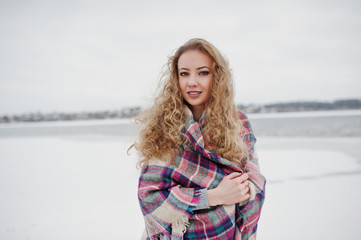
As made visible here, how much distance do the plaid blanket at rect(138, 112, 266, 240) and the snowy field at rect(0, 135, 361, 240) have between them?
0.43 m

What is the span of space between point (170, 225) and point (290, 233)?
1954mm

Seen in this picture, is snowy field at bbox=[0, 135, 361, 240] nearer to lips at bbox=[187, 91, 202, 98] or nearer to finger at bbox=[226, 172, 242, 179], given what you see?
lips at bbox=[187, 91, 202, 98]

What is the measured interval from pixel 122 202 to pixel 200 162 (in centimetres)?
273

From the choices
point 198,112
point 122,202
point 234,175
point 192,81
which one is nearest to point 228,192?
→ point 234,175

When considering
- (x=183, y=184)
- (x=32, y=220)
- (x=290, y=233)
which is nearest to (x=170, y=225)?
(x=183, y=184)

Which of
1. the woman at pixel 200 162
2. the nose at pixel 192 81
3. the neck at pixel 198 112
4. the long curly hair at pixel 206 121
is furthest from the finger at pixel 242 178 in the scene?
the nose at pixel 192 81

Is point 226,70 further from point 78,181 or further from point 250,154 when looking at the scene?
point 78,181

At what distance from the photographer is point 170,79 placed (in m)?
1.50

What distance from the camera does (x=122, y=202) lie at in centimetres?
354

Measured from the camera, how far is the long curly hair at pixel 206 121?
4.23ft

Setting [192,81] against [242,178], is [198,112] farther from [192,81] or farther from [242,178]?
[242,178]

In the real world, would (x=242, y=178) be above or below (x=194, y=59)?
below

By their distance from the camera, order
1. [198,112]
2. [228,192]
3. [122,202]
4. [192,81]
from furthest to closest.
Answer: [122,202], [198,112], [192,81], [228,192]

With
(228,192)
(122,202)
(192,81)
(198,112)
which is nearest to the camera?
(228,192)
